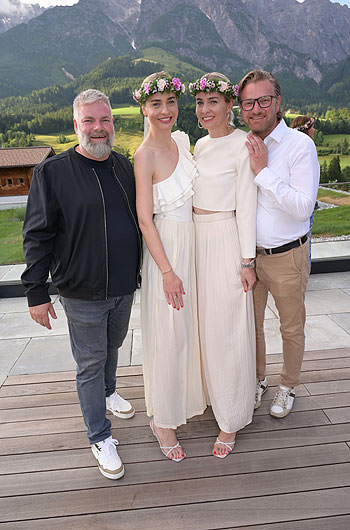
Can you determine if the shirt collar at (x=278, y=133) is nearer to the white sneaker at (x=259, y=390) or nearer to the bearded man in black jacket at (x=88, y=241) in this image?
the bearded man in black jacket at (x=88, y=241)

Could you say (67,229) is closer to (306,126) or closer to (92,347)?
(92,347)

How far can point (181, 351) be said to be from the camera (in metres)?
1.72

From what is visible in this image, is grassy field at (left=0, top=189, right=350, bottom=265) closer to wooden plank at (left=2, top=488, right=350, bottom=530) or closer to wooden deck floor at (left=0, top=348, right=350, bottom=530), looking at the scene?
wooden deck floor at (left=0, top=348, right=350, bottom=530)

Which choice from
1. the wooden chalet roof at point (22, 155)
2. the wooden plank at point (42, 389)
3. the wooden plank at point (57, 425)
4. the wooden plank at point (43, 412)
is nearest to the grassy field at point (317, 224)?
the wooden chalet roof at point (22, 155)

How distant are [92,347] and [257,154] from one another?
1.17 metres

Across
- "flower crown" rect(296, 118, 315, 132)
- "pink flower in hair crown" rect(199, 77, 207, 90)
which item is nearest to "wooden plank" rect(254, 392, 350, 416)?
"pink flower in hair crown" rect(199, 77, 207, 90)

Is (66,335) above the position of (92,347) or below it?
below

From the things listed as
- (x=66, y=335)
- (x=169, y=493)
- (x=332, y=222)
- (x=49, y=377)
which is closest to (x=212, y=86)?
(x=169, y=493)

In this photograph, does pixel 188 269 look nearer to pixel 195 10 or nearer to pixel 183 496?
pixel 183 496

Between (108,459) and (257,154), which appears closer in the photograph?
(257,154)

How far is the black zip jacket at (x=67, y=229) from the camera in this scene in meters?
1.46

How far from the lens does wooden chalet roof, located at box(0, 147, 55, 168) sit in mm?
4038

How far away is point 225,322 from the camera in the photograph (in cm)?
170

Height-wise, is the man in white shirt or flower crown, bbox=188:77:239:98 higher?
flower crown, bbox=188:77:239:98
